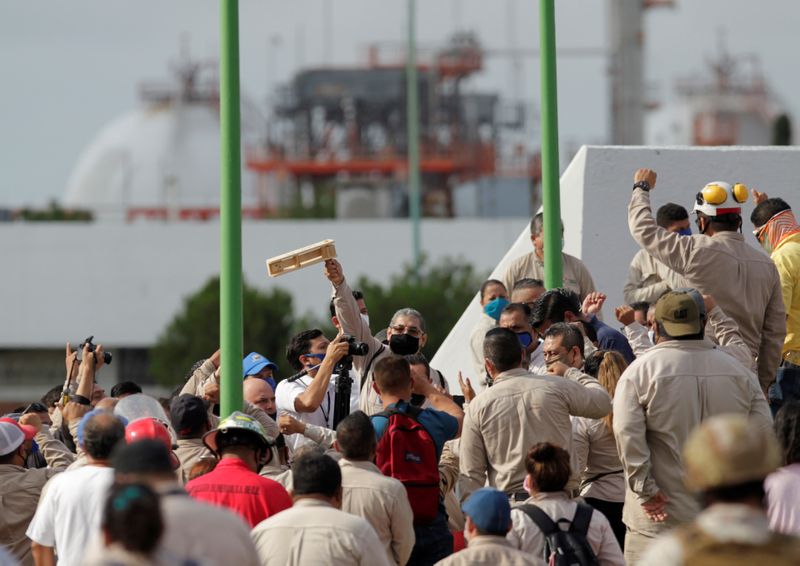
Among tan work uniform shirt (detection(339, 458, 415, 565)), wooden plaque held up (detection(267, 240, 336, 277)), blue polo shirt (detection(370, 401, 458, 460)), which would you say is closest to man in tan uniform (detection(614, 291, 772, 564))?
blue polo shirt (detection(370, 401, 458, 460))

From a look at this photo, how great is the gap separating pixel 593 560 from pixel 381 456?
1.44 metres

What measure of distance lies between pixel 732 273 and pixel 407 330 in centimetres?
198

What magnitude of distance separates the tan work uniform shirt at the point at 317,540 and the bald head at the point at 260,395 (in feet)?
7.95

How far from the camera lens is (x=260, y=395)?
8695 mm

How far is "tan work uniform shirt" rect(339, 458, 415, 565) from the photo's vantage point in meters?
6.91

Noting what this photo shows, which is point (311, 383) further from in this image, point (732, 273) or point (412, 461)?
point (732, 273)

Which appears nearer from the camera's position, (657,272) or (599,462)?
(599,462)

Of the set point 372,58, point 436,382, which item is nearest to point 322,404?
point 436,382

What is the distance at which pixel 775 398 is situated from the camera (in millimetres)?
9250

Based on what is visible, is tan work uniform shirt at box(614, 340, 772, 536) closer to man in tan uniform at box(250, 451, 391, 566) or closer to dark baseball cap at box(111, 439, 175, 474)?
man in tan uniform at box(250, 451, 391, 566)

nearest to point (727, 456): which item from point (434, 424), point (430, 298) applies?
point (434, 424)

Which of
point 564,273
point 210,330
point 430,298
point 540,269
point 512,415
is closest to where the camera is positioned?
point 512,415

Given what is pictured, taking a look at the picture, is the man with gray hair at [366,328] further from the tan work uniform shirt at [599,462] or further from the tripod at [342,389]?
the tan work uniform shirt at [599,462]

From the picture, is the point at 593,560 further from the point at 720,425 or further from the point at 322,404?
the point at 322,404
